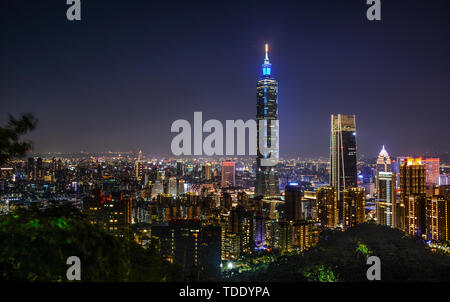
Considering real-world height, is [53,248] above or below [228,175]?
above

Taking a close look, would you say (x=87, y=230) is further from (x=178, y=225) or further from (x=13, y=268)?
(x=178, y=225)

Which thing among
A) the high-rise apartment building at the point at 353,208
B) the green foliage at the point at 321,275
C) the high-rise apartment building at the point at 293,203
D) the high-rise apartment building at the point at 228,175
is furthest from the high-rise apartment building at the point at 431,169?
the green foliage at the point at 321,275

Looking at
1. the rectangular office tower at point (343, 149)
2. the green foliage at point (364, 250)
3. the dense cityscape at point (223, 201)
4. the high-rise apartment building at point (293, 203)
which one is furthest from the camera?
the rectangular office tower at point (343, 149)

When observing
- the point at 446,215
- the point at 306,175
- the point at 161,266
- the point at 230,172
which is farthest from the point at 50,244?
the point at 306,175

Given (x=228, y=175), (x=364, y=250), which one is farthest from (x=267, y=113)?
(x=364, y=250)

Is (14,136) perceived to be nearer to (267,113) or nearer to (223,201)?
(223,201)

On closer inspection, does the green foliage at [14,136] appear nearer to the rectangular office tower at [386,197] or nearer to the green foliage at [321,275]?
the green foliage at [321,275]

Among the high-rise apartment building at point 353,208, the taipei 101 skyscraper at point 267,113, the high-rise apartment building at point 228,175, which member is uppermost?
the taipei 101 skyscraper at point 267,113
